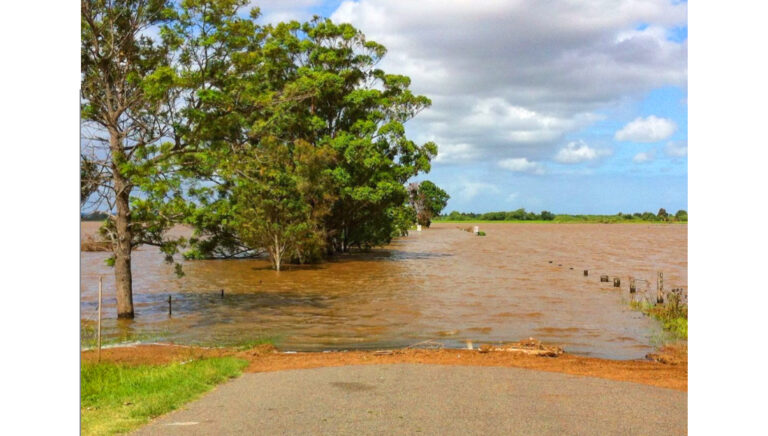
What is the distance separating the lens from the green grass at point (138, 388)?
21.2 feet

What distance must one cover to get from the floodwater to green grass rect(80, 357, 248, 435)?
421cm

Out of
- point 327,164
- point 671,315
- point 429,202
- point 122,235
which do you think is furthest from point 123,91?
point 429,202

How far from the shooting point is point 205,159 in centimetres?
1430

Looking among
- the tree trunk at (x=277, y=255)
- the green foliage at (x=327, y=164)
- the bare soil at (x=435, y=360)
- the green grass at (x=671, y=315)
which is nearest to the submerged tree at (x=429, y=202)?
the green foliage at (x=327, y=164)

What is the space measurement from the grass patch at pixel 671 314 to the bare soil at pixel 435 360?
11.3 ft

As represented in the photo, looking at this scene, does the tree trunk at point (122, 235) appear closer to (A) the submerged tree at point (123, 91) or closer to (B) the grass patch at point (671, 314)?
(A) the submerged tree at point (123, 91)

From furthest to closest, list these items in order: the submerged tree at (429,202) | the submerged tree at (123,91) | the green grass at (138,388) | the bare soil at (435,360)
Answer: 1. the submerged tree at (429,202)
2. the submerged tree at (123,91)
3. the bare soil at (435,360)
4. the green grass at (138,388)

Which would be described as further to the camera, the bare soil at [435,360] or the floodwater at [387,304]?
the floodwater at [387,304]

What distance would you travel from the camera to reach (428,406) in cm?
695

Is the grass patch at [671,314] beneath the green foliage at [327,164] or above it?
beneath

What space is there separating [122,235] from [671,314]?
14038 millimetres

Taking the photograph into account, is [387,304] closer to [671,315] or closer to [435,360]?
[671,315]

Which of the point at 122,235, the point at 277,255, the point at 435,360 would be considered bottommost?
the point at 435,360
